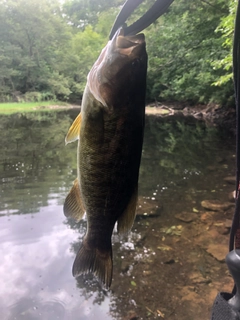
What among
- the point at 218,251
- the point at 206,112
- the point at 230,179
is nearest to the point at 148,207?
the point at 218,251

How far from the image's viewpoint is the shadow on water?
433 centimetres

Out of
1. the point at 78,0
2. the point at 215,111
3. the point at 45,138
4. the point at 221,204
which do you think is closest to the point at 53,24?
the point at 78,0

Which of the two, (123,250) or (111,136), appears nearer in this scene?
(111,136)

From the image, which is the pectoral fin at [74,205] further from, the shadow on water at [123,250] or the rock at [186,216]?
the rock at [186,216]

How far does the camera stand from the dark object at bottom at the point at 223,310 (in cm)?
107

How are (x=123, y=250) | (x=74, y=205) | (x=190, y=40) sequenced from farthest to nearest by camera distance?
(x=190, y=40), (x=123, y=250), (x=74, y=205)

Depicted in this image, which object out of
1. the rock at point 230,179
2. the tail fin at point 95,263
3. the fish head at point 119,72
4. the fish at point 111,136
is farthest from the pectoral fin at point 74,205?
the rock at point 230,179

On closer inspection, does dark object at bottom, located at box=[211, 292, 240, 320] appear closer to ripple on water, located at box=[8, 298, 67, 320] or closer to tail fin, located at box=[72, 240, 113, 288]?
tail fin, located at box=[72, 240, 113, 288]

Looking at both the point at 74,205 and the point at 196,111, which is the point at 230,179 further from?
the point at 196,111

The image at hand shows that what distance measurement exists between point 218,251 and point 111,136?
4.72 m

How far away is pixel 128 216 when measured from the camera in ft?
4.75

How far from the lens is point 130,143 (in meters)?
1.31

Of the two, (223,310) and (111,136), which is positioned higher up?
(111,136)

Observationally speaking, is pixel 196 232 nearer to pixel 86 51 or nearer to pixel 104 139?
pixel 104 139
